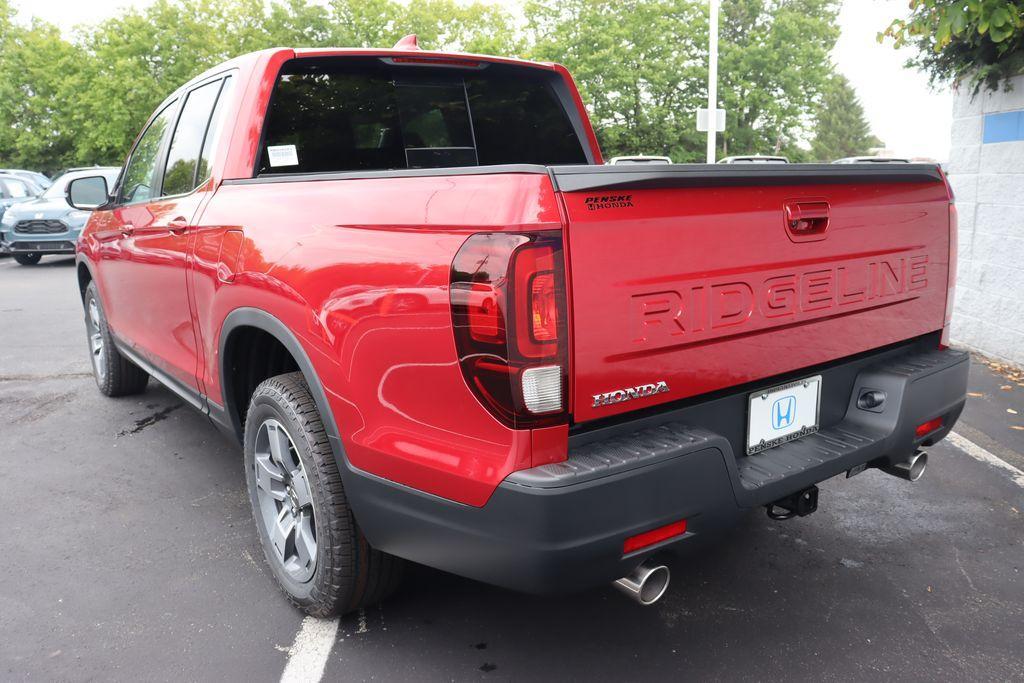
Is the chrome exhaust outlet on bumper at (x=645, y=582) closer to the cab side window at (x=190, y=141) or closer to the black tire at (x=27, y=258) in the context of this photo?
the cab side window at (x=190, y=141)

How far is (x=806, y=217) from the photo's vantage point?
246 cm

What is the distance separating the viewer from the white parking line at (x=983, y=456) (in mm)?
4160

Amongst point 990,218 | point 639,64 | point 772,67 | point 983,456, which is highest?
point 639,64

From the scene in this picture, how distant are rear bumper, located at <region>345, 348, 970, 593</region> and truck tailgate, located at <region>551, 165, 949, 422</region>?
0.41ft

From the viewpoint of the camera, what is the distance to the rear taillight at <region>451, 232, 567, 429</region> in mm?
1930

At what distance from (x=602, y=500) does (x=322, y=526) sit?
3.36ft

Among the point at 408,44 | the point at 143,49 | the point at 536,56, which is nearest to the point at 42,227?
the point at 408,44

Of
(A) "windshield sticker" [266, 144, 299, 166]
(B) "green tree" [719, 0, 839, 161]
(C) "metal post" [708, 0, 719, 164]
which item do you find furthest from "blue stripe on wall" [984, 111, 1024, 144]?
(B) "green tree" [719, 0, 839, 161]

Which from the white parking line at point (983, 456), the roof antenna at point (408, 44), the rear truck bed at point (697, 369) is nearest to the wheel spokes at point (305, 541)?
the rear truck bed at point (697, 369)

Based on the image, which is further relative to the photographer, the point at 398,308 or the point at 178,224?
the point at 178,224

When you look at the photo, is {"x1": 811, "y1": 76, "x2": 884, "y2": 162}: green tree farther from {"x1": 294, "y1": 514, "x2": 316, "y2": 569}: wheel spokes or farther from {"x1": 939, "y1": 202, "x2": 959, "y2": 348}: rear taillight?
{"x1": 294, "y1": 514, "x2": 316, "y2": 569}: wheel spokes

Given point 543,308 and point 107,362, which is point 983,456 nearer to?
point 543,308

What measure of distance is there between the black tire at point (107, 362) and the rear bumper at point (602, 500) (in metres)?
3.73

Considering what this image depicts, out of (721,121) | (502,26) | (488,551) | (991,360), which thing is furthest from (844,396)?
(502,26)
